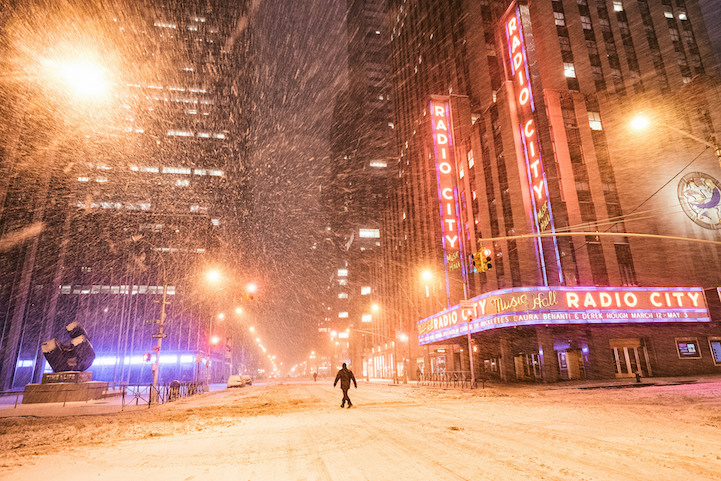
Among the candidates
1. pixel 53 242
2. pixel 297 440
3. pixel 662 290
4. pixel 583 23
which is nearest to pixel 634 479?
pixel 297 440

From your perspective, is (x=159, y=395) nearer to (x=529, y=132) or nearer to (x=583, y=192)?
(x=529, y=132)

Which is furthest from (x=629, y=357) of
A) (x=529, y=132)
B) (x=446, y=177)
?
(x=446, y=177)

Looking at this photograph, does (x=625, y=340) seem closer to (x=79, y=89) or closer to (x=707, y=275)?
(x=707, y=275)

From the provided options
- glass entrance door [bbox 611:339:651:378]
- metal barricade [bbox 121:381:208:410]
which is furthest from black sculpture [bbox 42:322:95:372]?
glass entrance door [bbox 611:339:651:378]

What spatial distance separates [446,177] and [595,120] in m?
15.0

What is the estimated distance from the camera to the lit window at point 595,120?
36.4 m

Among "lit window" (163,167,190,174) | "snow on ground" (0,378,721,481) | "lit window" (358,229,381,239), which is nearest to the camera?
"snow on ground" (0,378,721,481)

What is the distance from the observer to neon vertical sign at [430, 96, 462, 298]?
127 ft

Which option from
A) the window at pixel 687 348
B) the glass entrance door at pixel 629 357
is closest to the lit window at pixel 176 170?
the glass entrance door at pixel 629 357

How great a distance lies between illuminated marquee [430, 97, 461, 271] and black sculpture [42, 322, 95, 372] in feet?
109

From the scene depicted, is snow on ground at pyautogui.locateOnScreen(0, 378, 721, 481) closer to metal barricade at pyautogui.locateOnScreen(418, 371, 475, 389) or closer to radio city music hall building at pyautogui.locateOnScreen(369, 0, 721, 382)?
radio city music hall building at pyautogui.locateOnScreen(369, 0, 721, 382)

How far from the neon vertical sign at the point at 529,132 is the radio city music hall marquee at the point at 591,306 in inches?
159

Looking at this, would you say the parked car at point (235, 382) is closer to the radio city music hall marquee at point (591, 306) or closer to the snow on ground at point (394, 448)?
the radio city music hall marquee at point (591, 306)

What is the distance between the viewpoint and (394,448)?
24.9ft
